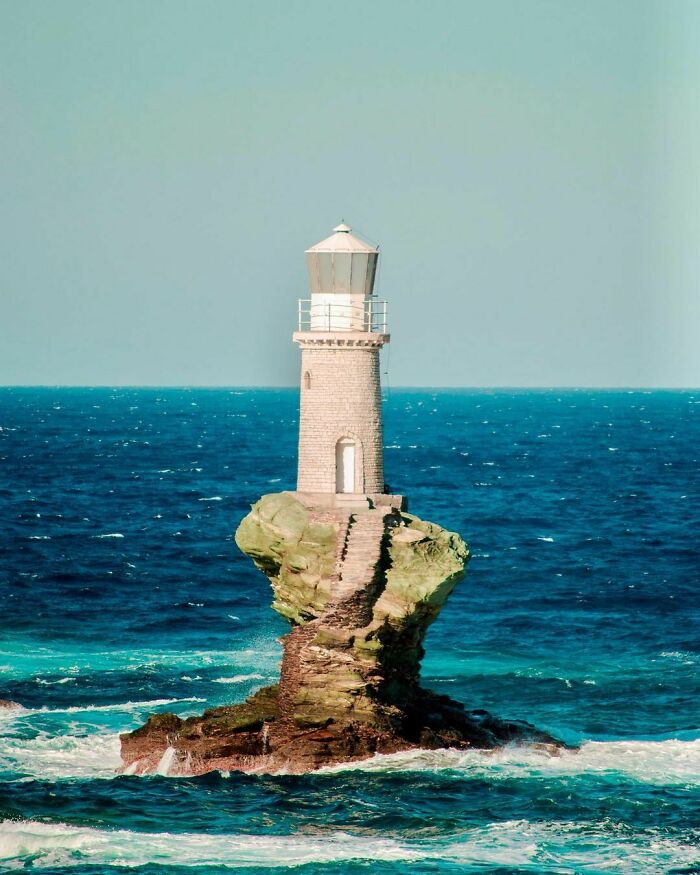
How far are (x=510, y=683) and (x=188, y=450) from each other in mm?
126259

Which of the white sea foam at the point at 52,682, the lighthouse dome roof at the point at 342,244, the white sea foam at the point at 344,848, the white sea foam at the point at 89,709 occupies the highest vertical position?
the lighthouse dome roof at the point at 342,244

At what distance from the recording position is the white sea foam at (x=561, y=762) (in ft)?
160

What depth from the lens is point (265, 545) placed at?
51.1 m

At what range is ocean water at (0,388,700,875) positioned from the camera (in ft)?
141

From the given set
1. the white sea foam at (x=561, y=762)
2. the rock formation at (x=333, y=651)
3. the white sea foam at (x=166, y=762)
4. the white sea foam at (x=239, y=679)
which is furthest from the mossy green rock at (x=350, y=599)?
the white sea foam at (x=239, y=679)

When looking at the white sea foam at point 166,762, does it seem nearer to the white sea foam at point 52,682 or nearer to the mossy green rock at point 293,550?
the mossy green rock at point 293,550

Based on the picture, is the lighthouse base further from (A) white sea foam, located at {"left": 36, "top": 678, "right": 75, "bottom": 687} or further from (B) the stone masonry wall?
(A) white sea foam, located at {"left": 36, "top": 678, "right": 75, "bottom": 687}

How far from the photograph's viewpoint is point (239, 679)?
62.9 meters

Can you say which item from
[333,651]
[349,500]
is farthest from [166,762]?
[349,500]

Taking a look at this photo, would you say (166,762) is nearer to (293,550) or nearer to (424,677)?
(293,550)

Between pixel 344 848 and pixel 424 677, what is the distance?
71.6 feet

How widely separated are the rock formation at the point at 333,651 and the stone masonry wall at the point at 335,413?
4.31ft

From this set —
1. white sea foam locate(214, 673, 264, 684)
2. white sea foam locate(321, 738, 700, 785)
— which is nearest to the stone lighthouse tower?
white sea foam locate(321, 738, 700, 785)

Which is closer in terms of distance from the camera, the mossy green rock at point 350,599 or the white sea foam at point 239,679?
the mossy green rock at point 350,599
